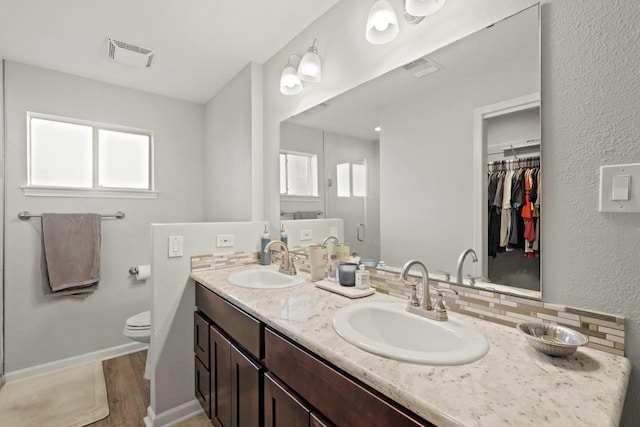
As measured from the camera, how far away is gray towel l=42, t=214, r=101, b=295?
7.68 ft

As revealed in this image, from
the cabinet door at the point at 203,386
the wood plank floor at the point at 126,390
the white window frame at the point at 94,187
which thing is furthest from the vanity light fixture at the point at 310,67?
the wood plank floor at the point at 126,390

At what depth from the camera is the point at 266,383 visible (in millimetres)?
1123

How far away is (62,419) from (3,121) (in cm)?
212

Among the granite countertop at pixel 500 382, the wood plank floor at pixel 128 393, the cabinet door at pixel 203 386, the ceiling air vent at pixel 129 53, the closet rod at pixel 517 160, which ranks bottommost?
the wood plank floor at pixel 128 393

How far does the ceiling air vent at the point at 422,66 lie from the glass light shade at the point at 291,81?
0.79 meters

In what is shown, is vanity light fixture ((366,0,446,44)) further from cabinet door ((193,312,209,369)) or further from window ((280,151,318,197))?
cabinet door ((193,312,209,369))

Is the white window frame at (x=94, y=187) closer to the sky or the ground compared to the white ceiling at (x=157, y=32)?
closer to the ground

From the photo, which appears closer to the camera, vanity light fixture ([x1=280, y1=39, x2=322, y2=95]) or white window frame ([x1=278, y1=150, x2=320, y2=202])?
vanity light fixture ([x1=280, y1=39, x2=322, y2=95])

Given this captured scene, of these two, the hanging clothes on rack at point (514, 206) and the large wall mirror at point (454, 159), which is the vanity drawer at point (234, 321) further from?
the hanging clothes on rack at point (514, 206)

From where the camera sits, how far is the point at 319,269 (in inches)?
64.2

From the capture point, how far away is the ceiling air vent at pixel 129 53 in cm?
208

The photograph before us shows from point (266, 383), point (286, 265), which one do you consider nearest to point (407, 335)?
point (266, 383)

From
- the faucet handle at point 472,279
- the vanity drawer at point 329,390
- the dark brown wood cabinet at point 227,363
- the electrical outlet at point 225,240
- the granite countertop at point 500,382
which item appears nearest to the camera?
the granite countertop at point 500,382

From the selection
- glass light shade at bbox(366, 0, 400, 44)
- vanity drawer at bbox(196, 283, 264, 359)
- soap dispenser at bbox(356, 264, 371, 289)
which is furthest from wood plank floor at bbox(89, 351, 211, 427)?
glass light shade at bbox(366, 0, 400, 44)
